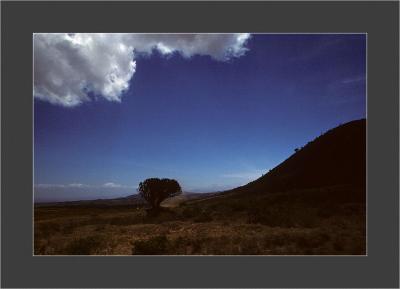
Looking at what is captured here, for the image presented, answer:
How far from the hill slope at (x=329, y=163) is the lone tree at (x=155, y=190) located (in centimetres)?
1494

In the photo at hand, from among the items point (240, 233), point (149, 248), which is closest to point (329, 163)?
point (240, 233)

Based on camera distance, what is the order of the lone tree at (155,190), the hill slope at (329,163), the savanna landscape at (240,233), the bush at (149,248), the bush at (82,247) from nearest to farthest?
the bush at (149,248), the savanna landscape at (240,233), the bush at (82,247), the lone tree at (155,190), the hill slope at (329,163)

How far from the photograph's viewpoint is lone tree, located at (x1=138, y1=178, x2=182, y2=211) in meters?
24.8

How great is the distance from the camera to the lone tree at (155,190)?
24766 millimetres

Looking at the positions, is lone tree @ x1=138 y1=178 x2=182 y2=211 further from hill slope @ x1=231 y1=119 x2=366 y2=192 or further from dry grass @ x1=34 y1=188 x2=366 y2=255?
hill slope @ x1=231 y1=119 x2=366 y2=192

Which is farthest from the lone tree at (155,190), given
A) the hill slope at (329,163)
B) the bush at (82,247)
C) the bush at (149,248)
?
the hill slope at (329,163)

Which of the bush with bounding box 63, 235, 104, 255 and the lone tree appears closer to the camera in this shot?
the bush with bounding box 63, 235, 104, 255

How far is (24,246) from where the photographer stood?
435 inches

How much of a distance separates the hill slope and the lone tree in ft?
49.0

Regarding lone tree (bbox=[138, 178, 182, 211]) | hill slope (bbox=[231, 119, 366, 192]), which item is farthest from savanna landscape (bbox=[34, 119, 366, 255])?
hill slope (bbox=[231, 119, 366, 192])

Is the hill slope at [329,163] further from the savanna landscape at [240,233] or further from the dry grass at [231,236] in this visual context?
the dry grass at [231,236]

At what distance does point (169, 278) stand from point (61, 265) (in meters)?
3.81

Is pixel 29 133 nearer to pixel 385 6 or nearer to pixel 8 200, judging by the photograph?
pixel 8 200

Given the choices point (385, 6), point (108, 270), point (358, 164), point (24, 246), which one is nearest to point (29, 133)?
point (24, 246)
